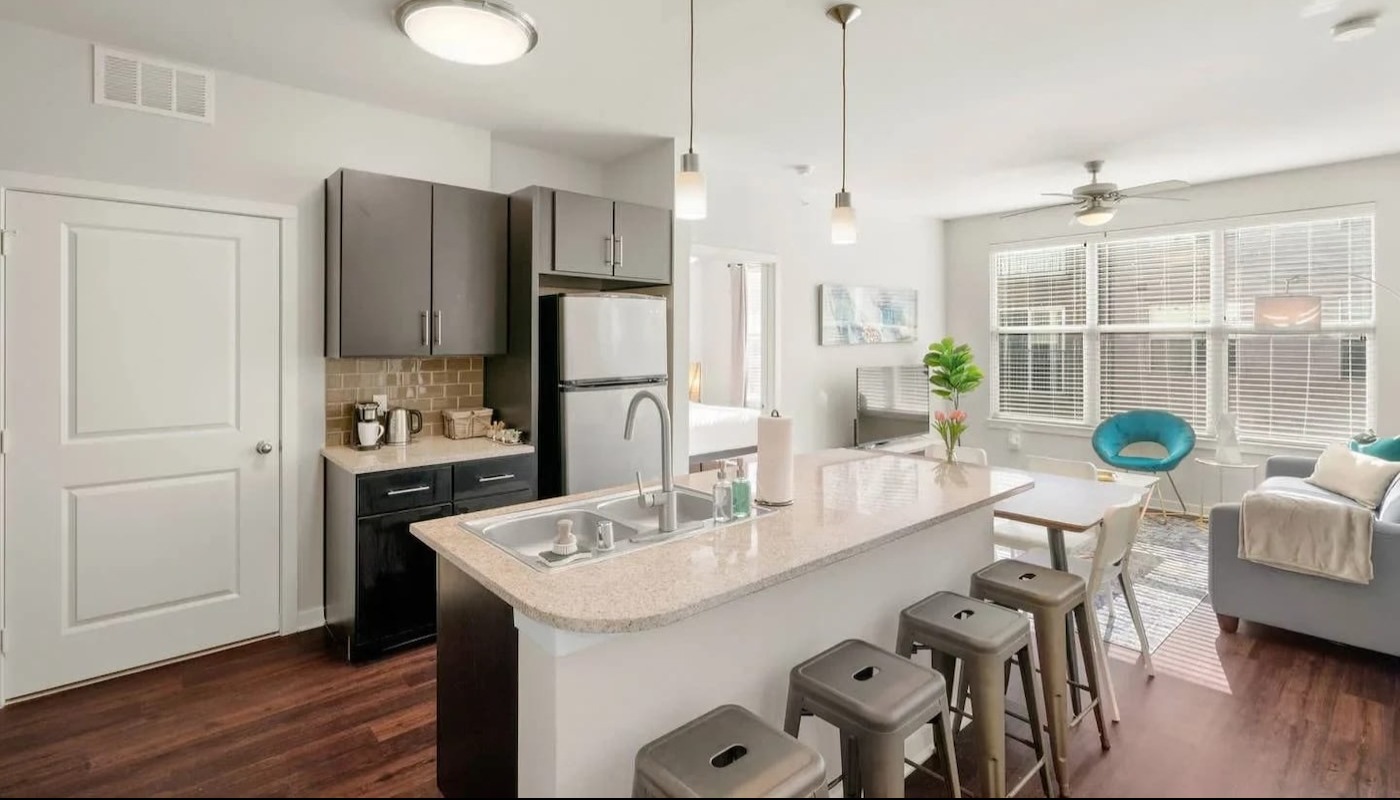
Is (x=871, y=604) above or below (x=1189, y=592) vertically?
above

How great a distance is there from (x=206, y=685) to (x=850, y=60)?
3.76m

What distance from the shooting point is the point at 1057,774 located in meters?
1.06

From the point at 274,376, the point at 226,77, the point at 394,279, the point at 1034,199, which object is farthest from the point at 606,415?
the point at 1034,199

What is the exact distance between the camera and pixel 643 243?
3.92 m

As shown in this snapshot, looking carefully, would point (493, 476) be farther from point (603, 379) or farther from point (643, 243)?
point (643, 243)

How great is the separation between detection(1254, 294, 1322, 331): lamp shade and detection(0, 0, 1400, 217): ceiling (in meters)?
0.97

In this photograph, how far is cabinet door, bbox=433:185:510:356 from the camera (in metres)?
3.38

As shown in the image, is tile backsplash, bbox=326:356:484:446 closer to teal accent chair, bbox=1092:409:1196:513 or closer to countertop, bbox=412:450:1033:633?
countertop, bbox=412:450:1033:633

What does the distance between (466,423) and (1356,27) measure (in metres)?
4.20

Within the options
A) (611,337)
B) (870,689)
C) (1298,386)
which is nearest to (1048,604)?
(870,689)

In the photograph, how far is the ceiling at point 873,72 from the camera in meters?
2.54

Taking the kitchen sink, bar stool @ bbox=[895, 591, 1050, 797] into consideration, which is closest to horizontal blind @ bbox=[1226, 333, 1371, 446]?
bar stool @ bbox=[895, 591, 1050, 797]

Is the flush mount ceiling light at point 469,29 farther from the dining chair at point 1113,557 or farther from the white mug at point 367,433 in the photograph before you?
the dining chair at point 1113,557

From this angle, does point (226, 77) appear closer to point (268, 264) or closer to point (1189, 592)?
point (268, 264)
